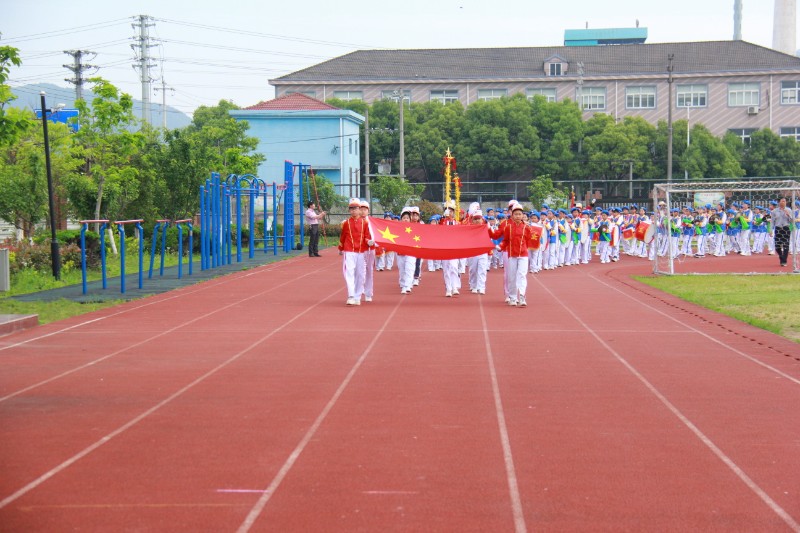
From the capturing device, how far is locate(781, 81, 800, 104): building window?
2825 inches

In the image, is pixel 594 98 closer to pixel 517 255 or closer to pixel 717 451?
pixel 517 255

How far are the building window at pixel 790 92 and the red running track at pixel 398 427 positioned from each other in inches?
2415

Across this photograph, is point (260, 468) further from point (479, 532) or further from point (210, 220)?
point (210, 220)

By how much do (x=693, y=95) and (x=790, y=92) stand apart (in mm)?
6369

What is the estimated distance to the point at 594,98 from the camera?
7462 centimetres

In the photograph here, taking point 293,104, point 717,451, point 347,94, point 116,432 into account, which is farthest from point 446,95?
point 717,451

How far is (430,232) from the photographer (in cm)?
2025

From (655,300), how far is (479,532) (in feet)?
48.9

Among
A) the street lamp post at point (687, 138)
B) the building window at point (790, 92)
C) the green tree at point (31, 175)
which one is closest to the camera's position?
the green tree at point (31, 175)

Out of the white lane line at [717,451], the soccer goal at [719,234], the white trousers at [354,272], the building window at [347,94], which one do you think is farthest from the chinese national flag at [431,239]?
the building window at [347,94]

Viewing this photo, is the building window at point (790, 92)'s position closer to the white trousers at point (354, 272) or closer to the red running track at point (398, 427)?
the white trousers at point (354, 272)

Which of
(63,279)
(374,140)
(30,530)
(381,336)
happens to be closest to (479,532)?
(30,530)

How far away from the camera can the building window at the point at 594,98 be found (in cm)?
7450

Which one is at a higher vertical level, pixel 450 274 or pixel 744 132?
pixel 744 132
